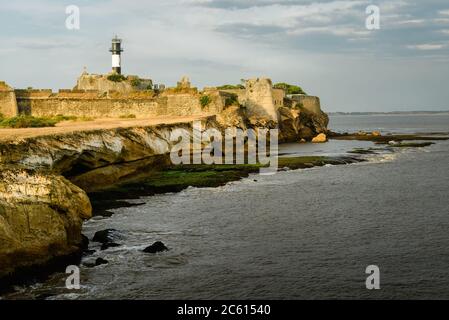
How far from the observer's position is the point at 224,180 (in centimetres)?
3606

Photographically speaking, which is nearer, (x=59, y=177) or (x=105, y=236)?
(x=59, y=177)

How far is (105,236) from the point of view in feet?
67.8

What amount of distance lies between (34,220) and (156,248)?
4412 mm

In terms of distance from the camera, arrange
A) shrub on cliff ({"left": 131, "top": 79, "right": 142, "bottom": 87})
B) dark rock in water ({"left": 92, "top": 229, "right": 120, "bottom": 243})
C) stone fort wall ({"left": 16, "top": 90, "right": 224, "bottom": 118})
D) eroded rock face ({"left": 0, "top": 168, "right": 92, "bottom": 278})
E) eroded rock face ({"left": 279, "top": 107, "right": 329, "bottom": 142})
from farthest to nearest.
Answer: eroded rock face ({"left": 279, "top": 107, "right": 329, "bottom": 142}), shrub on cliff ({"left": 131, "top": 79, "right": 142, "bottom": 87}), stone fort wall ({"left": 16, "top": 90, "right": 224, "bottom": 118}), dark rock in water ({"left": 92, "top": 229, "right": 120, "bottom": 243}), eroded rock face ({"left": 0, "top": 168, "right": 92, "bottom": 278})

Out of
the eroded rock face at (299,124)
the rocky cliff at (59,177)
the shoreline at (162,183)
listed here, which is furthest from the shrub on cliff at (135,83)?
the shoreline at (162,183)

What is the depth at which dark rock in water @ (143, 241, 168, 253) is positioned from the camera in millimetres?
19203

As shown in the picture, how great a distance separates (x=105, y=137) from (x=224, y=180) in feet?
29.2

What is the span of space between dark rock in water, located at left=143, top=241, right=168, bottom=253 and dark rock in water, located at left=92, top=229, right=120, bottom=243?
1.91 meters
